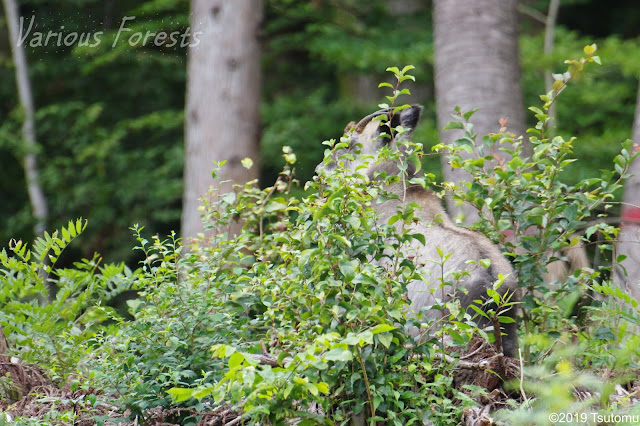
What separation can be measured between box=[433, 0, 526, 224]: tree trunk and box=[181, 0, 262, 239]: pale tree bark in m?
2.29

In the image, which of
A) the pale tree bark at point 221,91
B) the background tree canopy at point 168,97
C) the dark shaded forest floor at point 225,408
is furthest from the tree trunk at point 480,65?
the background tree canopy at point 168,97

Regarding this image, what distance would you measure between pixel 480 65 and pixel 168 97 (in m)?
8.18

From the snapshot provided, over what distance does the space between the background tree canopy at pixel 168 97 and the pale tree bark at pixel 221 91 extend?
109 inches

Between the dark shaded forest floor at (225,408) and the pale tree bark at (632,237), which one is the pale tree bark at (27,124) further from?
the pale tree bark at (632,237)

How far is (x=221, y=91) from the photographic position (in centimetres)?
733

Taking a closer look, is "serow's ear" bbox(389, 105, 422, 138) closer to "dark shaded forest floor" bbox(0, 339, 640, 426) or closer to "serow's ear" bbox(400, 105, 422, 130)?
"serow's ear" bbox(400, 105, 422, 130)

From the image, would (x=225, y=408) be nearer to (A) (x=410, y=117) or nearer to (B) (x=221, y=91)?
(A) (x=410, y=117)

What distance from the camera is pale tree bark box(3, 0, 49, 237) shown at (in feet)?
38.7

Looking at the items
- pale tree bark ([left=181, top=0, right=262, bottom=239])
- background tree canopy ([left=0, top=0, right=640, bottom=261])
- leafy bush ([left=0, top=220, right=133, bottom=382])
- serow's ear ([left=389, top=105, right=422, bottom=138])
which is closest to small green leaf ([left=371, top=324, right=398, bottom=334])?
leafy bush ([left=0, top=220, right=133, bottom=382])

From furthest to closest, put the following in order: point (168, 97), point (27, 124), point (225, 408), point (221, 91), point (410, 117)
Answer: point (168, 97) < point (27, 124) < point (221, 91) < point (410, 117) < point (225, 408)

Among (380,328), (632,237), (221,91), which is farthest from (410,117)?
(221,91)

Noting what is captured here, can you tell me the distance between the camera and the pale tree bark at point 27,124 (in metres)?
11.8

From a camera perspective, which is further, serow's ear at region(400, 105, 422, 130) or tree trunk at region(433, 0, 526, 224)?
tree trunk at region(433, 0, 526, 224)

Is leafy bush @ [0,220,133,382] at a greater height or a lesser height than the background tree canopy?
lesser
